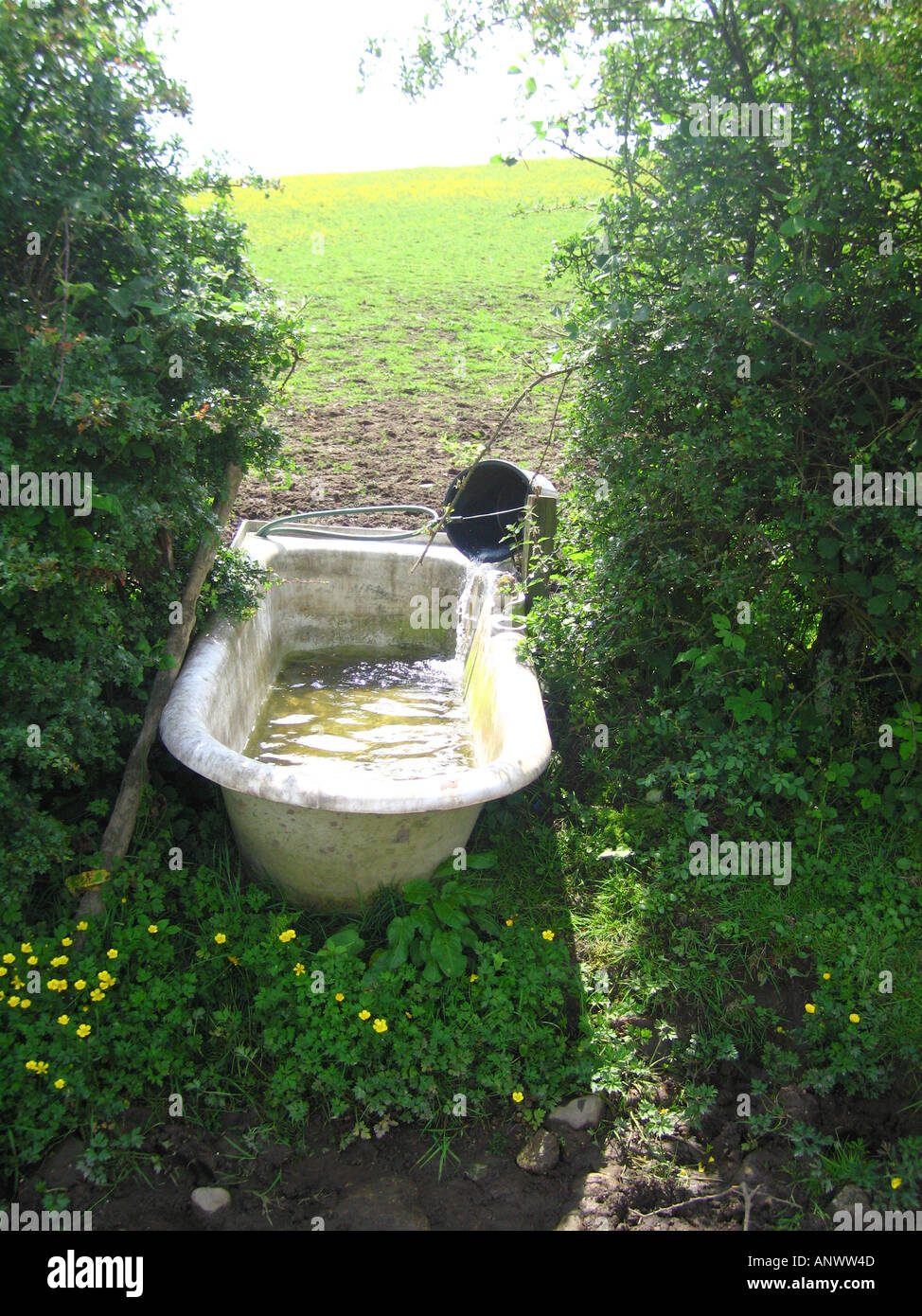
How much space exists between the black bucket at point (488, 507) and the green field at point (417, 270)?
0.52 meters

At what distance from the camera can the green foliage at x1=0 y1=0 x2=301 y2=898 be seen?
8.92ft

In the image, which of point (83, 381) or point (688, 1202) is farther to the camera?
point (83, 381)

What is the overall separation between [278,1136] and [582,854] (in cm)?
159

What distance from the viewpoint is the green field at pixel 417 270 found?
8969mm

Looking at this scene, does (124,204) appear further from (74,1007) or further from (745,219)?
(74,1007)

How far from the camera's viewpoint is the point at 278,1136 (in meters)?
2.66

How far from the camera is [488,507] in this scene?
18.4 feet

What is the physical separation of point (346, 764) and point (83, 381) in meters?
2.02

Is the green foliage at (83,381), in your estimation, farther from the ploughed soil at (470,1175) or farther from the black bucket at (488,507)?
the black bucket at (488,507)

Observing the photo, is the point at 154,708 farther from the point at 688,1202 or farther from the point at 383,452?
the point at 383,452

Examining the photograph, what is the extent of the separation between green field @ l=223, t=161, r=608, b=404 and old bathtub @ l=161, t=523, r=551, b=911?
1.35 m

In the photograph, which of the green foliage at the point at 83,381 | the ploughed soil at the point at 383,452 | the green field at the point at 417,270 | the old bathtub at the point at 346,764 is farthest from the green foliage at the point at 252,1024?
the ploughed soil at the point at 383,452

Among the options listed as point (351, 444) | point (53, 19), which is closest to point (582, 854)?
point (53, 19)

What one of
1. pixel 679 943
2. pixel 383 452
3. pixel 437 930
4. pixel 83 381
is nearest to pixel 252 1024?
pixel 437 930
